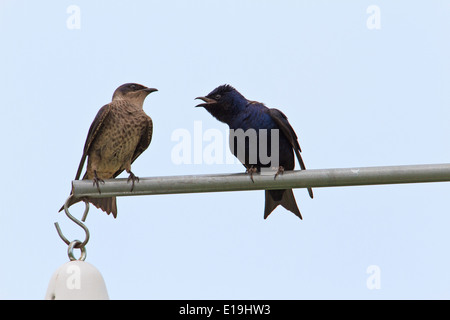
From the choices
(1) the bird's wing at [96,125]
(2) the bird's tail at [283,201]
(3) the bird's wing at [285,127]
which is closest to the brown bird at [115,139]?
(1) the bird's wing at [96,125]

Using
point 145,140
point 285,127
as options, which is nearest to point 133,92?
point 145,140

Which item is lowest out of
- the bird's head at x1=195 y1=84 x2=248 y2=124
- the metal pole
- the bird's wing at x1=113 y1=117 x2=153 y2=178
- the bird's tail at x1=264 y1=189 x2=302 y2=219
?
the bird's tail at x1=264 y1=189 x2=302 y2=219

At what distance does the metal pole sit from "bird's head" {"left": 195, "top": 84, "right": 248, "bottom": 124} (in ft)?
9.80

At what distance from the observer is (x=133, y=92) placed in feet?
25.8

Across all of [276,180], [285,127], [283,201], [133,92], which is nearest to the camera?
[276,180]

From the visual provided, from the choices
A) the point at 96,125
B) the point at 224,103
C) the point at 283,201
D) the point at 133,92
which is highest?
the point at 133,92

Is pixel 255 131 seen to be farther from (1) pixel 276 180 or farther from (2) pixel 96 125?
(1) pixel 276 180

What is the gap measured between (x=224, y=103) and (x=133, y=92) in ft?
2.87

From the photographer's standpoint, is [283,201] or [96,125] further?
[96,125]

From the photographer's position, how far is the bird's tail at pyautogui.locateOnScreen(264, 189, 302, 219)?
267 inches

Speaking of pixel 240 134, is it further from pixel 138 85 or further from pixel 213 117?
pixel 138 85

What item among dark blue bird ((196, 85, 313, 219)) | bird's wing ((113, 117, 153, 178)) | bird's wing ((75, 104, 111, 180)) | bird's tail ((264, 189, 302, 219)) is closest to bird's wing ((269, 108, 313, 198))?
dark blue bird ((196, 85, 313, 219))

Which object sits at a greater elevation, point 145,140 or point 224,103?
point 224,103

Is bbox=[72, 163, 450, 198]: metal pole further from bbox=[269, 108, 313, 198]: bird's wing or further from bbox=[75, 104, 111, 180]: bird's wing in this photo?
bbox=[75, 104, 111, 180]: bird's wing
